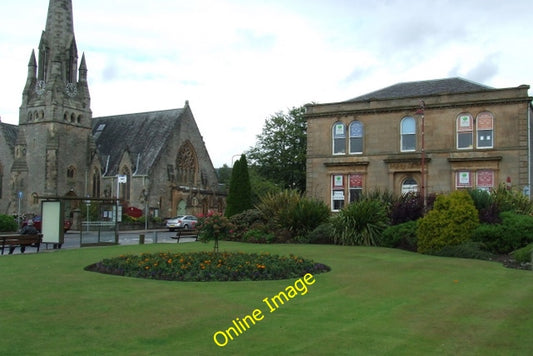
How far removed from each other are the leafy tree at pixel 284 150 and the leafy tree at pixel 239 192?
2644cm

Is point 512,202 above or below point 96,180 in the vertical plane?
below

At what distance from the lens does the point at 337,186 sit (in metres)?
37.2

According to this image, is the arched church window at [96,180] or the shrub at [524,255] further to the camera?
the arched church window at [96,180]

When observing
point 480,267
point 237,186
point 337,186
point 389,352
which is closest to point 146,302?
point 389,352

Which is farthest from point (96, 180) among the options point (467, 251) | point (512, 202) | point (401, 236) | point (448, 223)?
point (467, 251)

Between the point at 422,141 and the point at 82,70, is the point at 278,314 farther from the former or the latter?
the point at 82,70

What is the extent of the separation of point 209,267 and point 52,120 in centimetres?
5134

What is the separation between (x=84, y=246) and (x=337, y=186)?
17785 millimetres

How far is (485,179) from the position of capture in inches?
1344

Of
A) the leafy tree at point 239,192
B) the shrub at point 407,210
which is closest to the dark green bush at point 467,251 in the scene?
the shrub at point 407,210

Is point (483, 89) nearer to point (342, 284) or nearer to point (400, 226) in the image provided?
point (400, 226)

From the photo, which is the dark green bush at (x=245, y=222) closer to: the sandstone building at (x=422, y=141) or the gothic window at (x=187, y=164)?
the sandstone building at (x=422, y=141)

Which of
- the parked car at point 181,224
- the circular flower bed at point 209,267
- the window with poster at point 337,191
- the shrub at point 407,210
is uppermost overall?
the window with poster at point 337,191

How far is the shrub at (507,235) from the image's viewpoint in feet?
61.9
